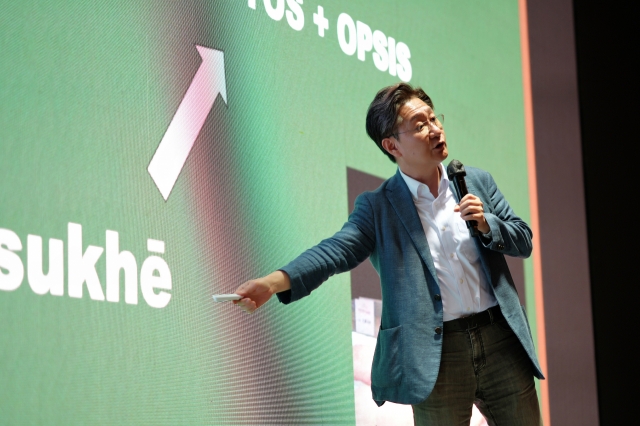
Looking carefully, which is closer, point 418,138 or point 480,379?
point 480,379

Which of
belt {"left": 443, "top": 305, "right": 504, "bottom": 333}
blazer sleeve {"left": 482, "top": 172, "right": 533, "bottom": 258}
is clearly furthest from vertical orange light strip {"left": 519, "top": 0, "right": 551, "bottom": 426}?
belt {"left": 443, "top": 305, "right": 504, "bottom": 333}

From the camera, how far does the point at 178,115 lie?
8.01 feet

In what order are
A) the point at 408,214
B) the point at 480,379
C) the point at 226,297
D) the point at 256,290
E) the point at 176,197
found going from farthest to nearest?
1. the point at 176,197
2. the point at 408,214
3. the point at 480,379
4. the point at 256,290
5. the point at 226,297

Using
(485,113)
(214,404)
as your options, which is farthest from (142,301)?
(485,113)

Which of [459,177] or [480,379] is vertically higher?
[459,177]

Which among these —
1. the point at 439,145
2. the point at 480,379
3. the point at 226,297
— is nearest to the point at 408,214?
the point at 439,145

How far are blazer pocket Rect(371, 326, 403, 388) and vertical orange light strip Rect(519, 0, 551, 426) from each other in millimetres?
2170

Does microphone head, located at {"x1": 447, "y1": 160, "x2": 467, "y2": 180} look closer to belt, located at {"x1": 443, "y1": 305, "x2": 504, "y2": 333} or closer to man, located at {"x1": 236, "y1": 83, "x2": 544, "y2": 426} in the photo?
man, located at {"x1": 236, "y1": 83, "x2": 544, "y2": 426}

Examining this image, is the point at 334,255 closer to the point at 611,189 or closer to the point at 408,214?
the point at 408,214

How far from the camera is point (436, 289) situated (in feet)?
6.62

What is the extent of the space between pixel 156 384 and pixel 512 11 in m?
2.83

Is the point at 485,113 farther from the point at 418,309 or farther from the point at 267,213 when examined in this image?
the point at 418,309

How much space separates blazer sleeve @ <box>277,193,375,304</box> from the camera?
6.42ft

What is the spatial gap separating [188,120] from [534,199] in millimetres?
2271
